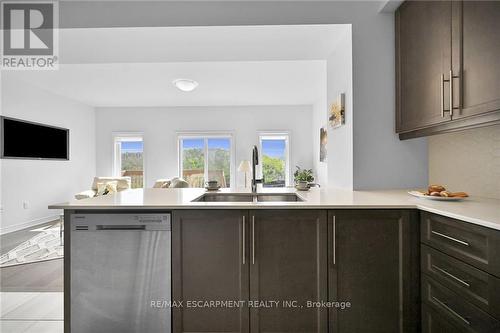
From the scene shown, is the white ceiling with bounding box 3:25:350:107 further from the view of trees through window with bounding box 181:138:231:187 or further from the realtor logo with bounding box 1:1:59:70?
the view of trees through window with bounding box 181:138:231:187

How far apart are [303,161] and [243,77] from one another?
3.07m

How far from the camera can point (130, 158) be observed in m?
7.02

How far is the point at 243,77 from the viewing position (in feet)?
15.4

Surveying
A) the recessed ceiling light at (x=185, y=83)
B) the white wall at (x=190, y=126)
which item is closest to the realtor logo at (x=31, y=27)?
the recessed ceiling light at (x=185, y=83)

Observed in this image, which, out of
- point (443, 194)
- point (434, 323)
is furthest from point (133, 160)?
point (434, 323)

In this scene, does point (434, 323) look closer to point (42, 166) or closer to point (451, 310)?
point (451, 310)

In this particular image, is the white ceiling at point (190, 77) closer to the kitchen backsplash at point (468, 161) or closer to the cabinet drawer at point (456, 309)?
the kitchen backsplash at point (468, 161)

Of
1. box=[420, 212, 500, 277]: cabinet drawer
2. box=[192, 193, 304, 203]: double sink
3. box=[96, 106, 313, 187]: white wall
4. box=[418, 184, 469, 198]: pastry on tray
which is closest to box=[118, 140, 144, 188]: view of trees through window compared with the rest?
box=[96, 106, 313, 187]: white wall

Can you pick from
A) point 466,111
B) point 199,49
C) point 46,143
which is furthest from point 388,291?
point 46,143

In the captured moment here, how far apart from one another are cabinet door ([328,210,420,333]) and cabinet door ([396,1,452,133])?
0.75 m

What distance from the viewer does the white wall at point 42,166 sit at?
446cm

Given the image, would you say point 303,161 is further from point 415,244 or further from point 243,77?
point 415,244

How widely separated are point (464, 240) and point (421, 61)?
4.14 feet

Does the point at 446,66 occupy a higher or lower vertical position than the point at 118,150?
higher
